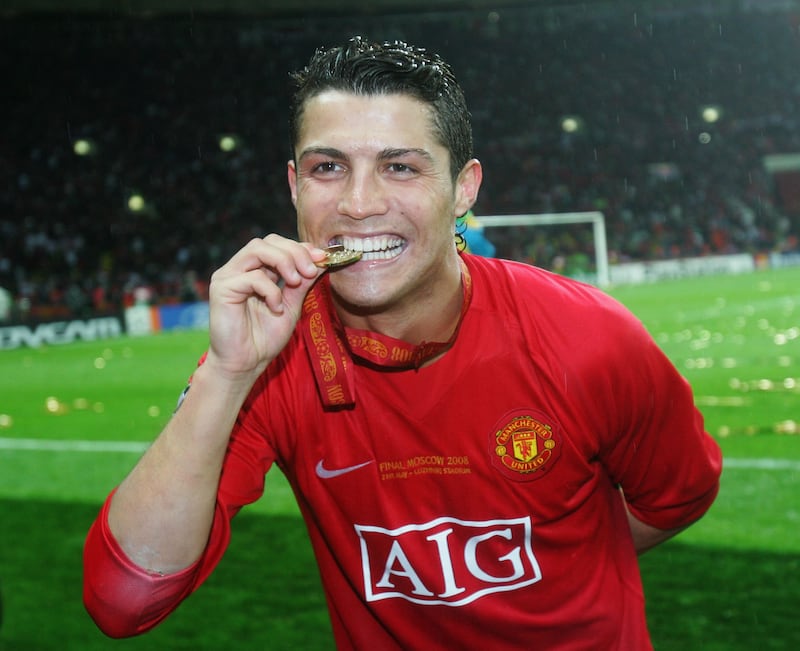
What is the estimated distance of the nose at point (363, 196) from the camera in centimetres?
219

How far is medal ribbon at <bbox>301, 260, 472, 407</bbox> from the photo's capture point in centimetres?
230

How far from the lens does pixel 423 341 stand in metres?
2.36

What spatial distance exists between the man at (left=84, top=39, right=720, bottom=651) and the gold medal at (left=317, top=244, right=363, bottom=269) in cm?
3

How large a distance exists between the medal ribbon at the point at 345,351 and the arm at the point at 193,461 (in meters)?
0.18

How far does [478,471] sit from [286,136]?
3616 centimetres

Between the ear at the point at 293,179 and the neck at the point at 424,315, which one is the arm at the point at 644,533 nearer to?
the neck at the point at 424,315

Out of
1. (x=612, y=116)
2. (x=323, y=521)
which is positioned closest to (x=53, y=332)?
(x=323, y=521)

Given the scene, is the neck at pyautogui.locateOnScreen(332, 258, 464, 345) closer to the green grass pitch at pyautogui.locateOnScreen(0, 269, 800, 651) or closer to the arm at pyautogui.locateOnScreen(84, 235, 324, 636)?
the arm at pyautogui.locateOnScreen(84, 235, 324, 636)

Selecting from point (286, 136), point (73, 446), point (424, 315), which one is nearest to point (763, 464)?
point (424, 315)

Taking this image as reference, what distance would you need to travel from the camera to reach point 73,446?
942 cm

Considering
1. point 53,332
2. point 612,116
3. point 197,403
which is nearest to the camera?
point 197,403

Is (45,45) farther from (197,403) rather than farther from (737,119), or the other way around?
(197,403)

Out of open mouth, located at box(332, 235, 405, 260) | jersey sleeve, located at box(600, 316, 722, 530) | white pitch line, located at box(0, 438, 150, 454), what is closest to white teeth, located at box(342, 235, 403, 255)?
open mouth, located at box(332, 235, 405, 260)

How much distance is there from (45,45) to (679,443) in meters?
33.9
